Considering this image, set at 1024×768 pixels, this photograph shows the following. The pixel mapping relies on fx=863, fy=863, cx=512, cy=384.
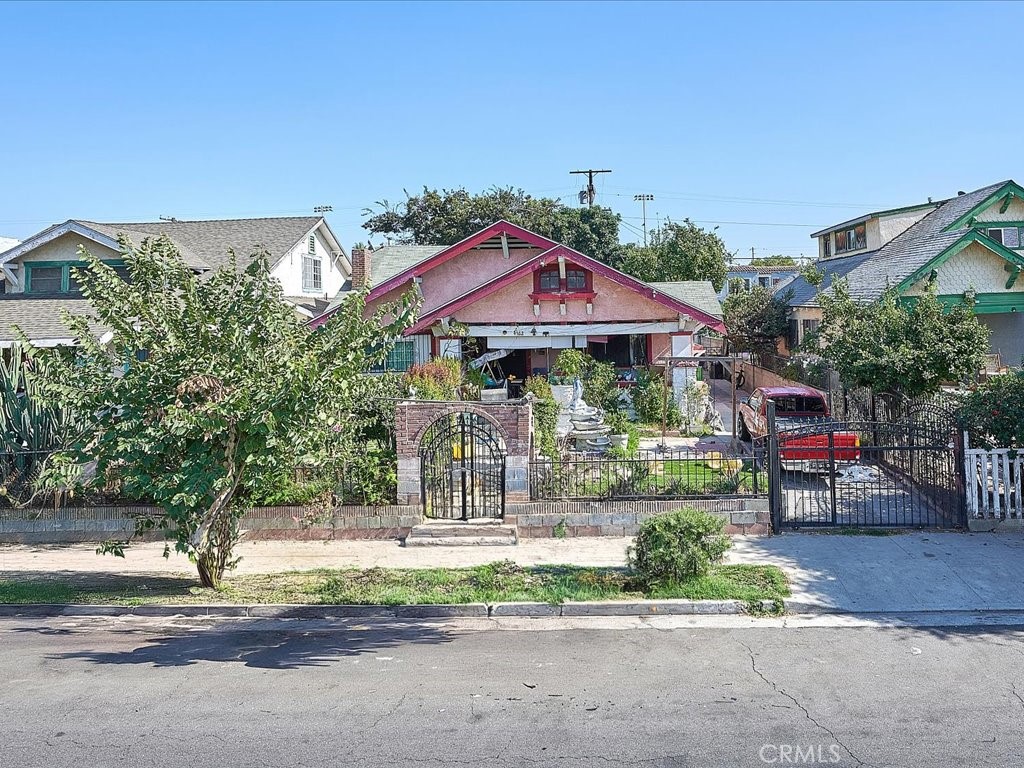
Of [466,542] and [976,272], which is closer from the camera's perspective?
[466,542]

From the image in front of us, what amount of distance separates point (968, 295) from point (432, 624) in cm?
1450

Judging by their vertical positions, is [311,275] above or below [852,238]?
below

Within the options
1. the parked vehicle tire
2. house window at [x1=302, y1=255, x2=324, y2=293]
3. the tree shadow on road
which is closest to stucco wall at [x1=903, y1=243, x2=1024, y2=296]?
the parked vehicle tire

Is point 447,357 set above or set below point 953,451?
above

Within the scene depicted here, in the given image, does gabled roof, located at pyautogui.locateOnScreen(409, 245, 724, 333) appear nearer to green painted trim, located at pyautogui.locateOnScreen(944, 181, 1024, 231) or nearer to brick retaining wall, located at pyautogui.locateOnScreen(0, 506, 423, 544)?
Answer: brick retaining wall, located at pyautogui.locateOnScreen(0, 506, 423, 544)

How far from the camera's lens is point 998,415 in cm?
1345

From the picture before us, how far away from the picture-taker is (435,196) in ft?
173

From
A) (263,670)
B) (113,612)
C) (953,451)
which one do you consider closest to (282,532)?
(113,612)

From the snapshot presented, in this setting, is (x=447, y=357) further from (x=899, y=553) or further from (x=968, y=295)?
(x=899, y=553)

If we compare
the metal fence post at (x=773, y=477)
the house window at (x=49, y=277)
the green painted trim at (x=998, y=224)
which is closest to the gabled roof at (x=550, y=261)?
the house window at (x=49, y=277)

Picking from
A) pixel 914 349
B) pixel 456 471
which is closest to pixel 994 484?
pixel 914 349

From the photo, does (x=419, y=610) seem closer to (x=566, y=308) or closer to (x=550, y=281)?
(x=566, y=308)

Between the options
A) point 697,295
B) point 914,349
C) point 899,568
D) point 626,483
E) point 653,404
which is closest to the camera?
point 899,568

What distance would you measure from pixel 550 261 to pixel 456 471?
11588 mm
